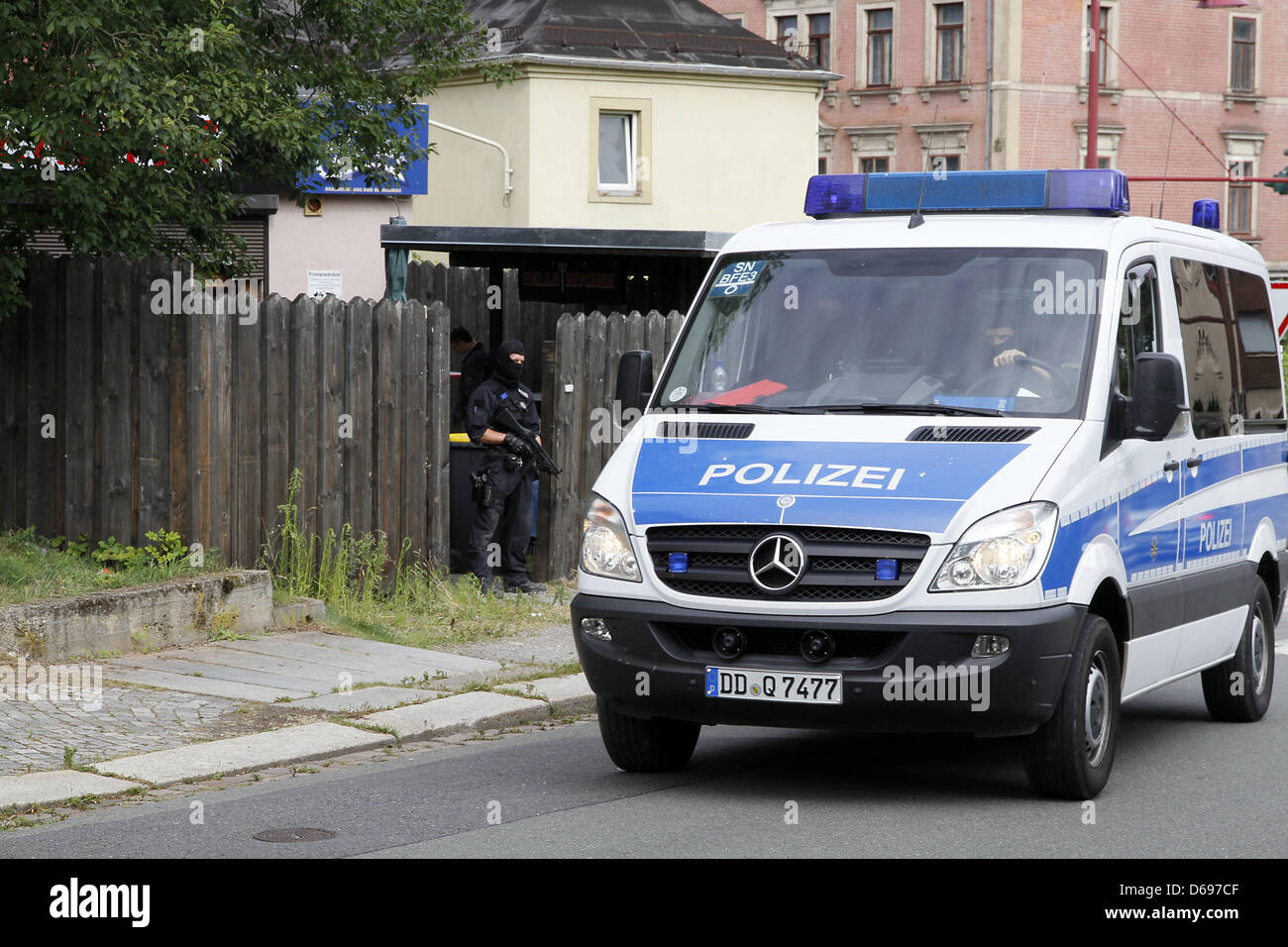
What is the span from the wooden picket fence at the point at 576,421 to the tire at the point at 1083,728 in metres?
7.09

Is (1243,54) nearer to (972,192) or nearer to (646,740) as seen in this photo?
(972,192)

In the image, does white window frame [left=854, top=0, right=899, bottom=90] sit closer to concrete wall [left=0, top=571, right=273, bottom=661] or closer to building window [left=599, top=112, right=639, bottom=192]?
building window [left=599, top=112, right=639, bottom=192]

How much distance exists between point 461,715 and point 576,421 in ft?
17.2

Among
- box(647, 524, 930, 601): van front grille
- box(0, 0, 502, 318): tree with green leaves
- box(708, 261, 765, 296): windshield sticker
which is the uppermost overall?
box(0, 0, 502, 318): tree with green leaves

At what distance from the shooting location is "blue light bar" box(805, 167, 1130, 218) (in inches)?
336

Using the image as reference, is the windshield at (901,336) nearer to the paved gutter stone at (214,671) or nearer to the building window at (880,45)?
the paved gutter stone at (214,671)

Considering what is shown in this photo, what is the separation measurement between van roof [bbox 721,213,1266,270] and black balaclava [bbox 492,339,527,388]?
15.8 feet

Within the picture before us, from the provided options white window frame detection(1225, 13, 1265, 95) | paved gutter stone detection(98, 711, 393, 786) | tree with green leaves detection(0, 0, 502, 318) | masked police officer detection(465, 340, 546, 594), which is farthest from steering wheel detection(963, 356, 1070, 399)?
white window frame detection(1225, 13, 1265, 95)

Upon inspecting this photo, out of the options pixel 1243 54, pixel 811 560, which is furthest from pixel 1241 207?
pixel 811 560

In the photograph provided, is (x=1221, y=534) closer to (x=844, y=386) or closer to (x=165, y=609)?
(x=844, y=386)

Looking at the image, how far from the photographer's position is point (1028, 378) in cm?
764

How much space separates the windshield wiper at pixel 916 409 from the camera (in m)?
7.54

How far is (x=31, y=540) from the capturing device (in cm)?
1210

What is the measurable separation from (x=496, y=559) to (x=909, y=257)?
19.6 ft
